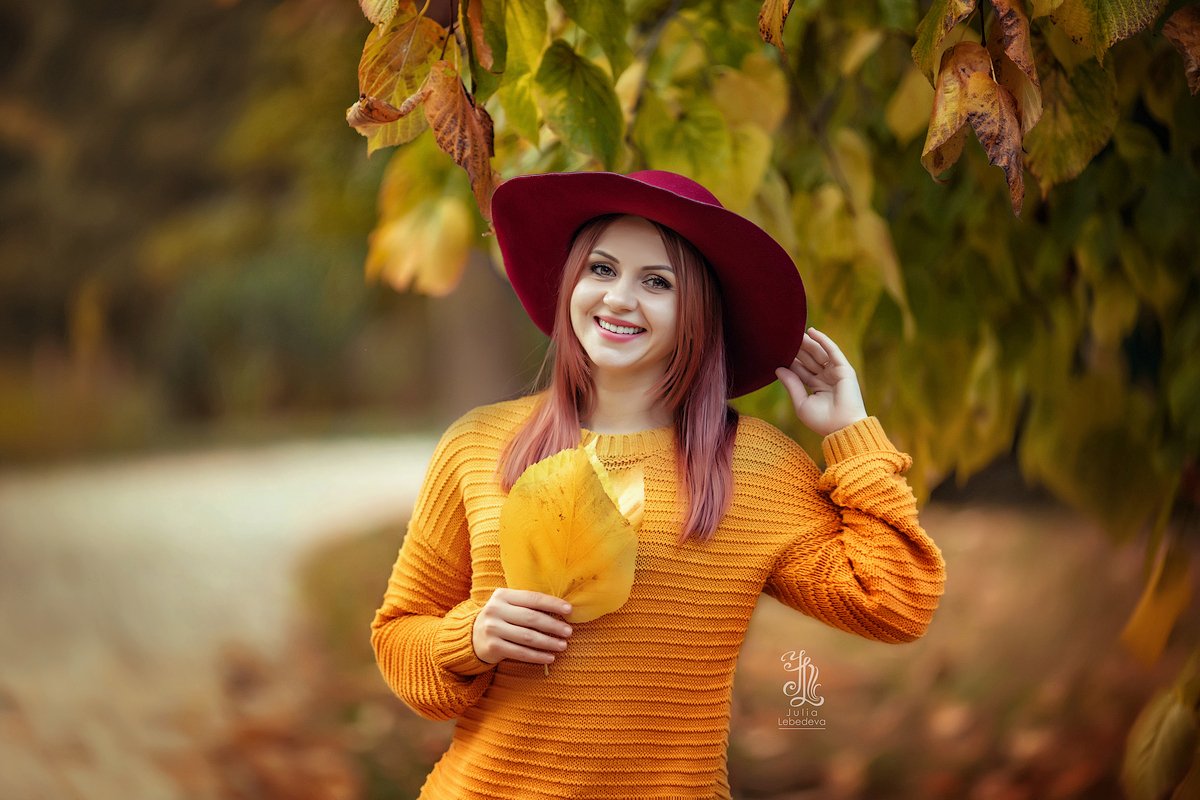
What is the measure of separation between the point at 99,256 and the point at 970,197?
2251 millimetres

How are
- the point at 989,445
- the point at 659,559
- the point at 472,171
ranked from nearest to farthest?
the point at 472,171 < the point at 659,559 < the point at 989,445

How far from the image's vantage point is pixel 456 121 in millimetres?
1011

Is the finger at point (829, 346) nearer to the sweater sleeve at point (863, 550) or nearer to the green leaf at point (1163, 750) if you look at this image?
the sweater sleeve at point (863, 550)

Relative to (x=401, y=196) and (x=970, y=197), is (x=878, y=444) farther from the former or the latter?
(x=401, y=196)

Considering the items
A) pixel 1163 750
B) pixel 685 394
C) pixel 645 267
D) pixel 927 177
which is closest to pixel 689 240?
pixel 645 267

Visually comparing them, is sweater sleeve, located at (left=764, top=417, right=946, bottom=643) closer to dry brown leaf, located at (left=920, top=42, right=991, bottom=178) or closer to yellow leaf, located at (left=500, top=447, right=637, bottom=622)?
yellow leaf, located at (left=500, top=447, right=637, bottom=622)

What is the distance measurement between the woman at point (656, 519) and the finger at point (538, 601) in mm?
29

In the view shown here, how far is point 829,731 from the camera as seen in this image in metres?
3.54

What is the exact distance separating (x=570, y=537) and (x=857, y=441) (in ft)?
1.11

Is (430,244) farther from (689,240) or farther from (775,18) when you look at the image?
(775,18)

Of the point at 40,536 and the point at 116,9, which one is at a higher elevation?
the point at 116,9

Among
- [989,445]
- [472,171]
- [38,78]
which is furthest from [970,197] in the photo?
[38,78]

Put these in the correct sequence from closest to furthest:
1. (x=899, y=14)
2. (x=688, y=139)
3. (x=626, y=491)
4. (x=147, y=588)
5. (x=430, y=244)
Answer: (x=626, y=491)
(x=688, y=139)
(x=899, y=14)
(x=430, y=244)
(x=147, y=588)

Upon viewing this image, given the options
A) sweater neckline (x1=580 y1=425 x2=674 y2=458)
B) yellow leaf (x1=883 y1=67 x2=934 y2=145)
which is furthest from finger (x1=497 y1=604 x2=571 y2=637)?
yellow leaf (x1=883 y1=67 x2=934 y2=145)
